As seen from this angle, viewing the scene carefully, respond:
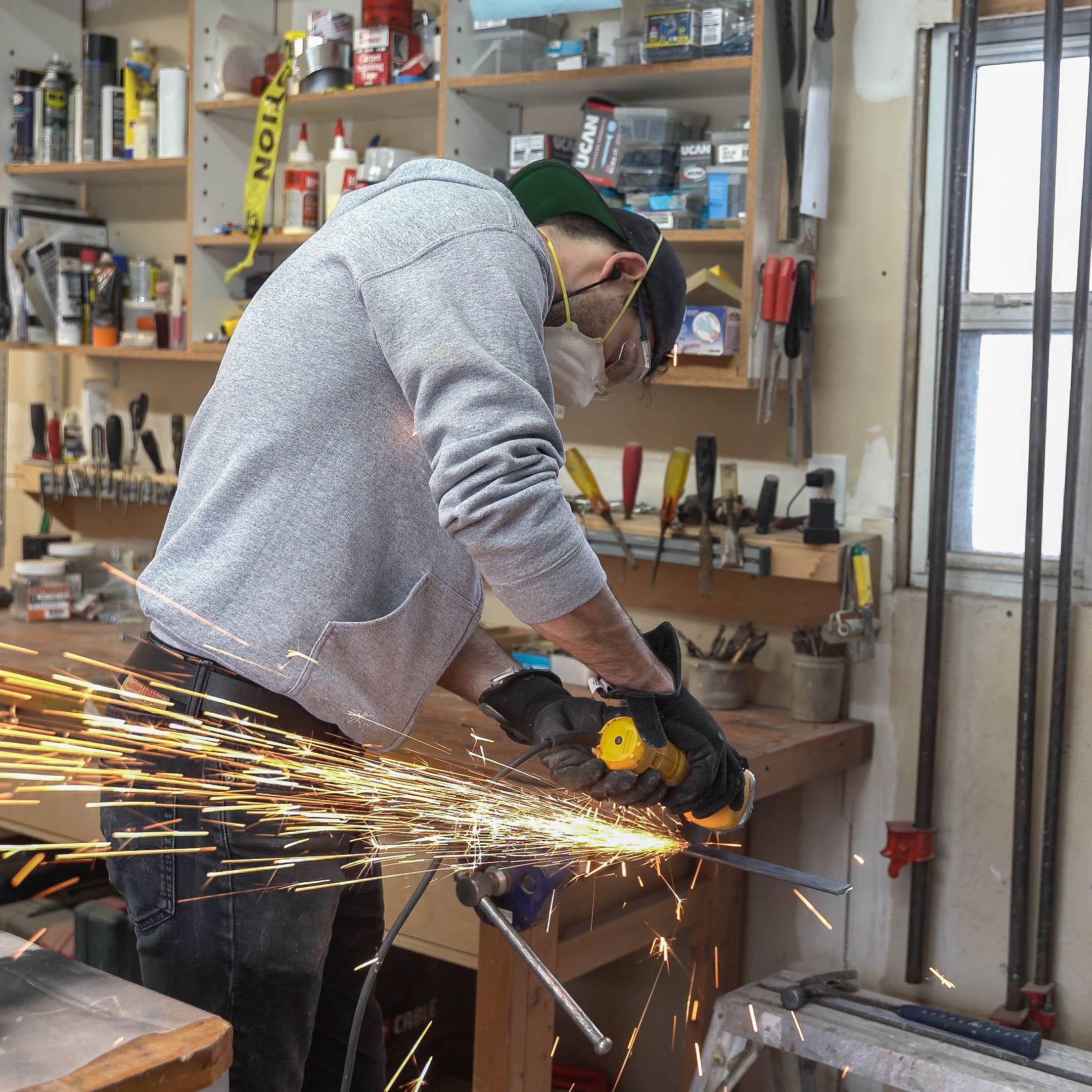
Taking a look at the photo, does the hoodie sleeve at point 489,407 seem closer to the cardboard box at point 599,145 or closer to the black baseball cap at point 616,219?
the black baseball cap at point 616,219

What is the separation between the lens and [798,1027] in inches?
86.4

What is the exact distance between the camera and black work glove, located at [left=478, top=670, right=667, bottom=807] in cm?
151

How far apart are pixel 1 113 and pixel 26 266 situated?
47 cm

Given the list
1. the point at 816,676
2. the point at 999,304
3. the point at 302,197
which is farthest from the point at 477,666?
the point at 302,197

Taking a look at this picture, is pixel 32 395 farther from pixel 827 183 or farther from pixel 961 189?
pixel 961 189

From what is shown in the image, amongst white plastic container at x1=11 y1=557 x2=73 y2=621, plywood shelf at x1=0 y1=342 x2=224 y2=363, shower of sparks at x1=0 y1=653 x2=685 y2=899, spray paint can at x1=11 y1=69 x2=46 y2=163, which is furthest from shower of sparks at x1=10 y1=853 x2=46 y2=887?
spray paint can at x1=11 y1=69 x2=46 y2=163

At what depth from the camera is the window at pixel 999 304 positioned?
249cm

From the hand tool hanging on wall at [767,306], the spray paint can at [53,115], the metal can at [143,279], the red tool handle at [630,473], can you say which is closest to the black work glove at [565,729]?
the red tool handle at [630,473]

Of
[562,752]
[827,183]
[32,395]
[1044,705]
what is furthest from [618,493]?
[32,395]

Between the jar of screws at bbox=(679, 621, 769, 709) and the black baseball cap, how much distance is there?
1015 mm

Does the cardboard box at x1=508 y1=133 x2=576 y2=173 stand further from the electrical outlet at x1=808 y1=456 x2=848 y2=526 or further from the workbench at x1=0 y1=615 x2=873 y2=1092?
the workbench at x1=0 y1=615 x2=873 y2=1092

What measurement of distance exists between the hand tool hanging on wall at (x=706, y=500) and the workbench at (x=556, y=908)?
1.02ft

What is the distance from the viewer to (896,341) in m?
→ 2.62

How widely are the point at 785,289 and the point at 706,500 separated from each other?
0.46 meters
